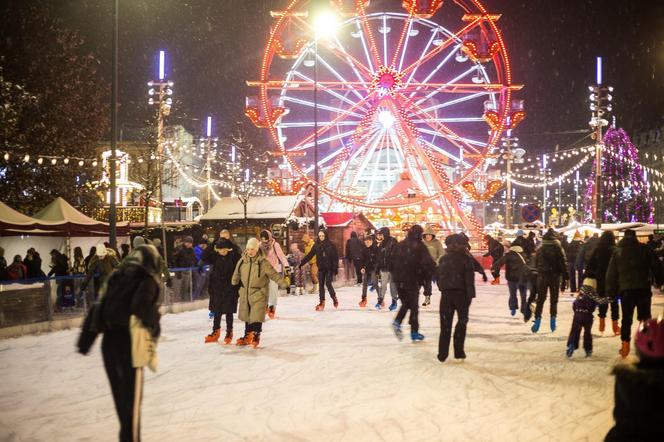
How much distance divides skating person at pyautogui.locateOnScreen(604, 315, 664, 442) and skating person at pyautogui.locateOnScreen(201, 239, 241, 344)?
821 cm

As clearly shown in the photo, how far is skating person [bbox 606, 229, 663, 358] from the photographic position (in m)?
9.05

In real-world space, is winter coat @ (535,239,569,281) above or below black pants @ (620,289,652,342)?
above

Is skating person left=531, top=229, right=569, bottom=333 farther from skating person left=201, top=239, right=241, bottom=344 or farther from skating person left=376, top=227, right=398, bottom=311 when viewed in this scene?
skating person left=201, top=239, right=241, bottom=344

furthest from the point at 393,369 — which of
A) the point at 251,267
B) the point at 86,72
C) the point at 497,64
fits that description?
the point at 86,72

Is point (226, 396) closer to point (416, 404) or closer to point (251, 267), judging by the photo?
point (416, 404)

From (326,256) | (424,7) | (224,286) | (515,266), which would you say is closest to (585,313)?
(515,266)

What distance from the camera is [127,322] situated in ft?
15.8

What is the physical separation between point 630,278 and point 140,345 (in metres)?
6.47

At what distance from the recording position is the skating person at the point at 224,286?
10.9m

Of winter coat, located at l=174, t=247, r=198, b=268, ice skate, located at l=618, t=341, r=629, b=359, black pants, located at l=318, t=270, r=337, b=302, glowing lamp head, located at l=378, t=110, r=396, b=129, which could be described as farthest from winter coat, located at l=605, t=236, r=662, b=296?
glowing lamp head, located at l=378, t=110, r=396, b=129

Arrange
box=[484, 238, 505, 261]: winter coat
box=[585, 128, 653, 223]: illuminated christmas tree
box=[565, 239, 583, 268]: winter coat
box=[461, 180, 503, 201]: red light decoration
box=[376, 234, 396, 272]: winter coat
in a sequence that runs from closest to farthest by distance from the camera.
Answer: box=[376, 234, 396, 272]: winter coat → box=[484, 238, 505, 261]: winter coat → box=[565, 239, 583, 268]: winter coat → box=[461, 180, 503, 201]: red light decoration → box=[585, 128, 653, 223]: illuminated christmas tree

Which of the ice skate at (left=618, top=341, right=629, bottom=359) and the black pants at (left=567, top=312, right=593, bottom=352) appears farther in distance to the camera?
the black pants at (left=567, top=312, right=593, bottom=352)

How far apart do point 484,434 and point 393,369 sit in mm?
3025

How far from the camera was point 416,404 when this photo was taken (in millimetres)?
6859
